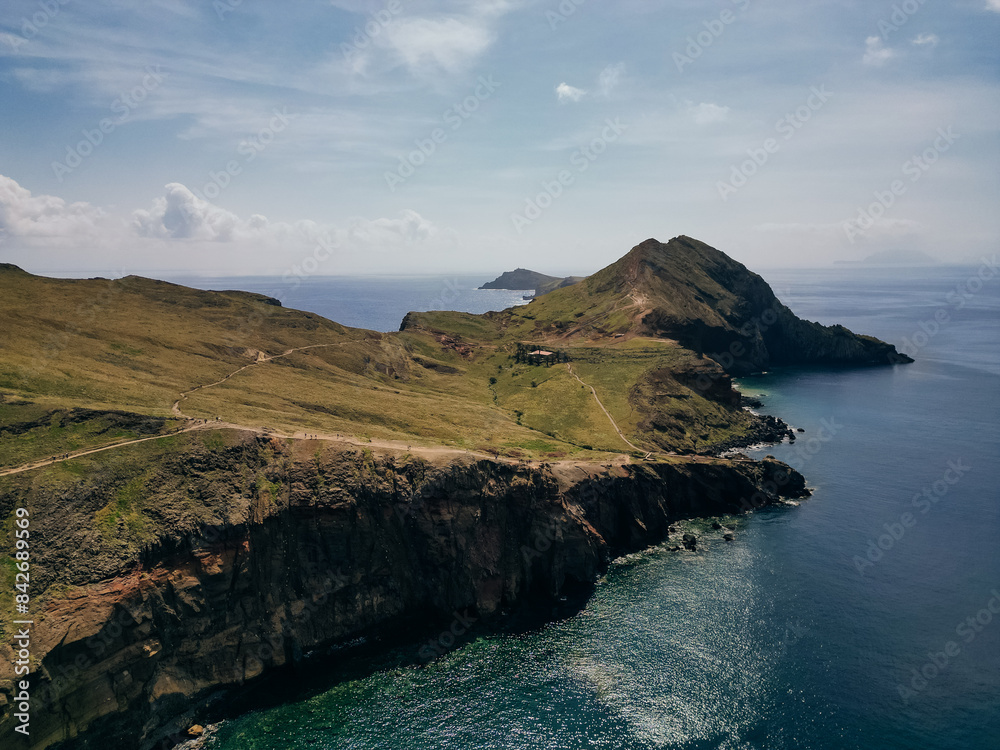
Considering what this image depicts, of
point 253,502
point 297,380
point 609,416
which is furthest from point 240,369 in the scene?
point 609,416

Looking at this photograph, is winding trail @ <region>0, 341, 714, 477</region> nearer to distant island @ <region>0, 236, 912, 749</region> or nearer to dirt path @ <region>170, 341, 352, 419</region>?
dirt path @ <region>170, 341, 352, 419</region>

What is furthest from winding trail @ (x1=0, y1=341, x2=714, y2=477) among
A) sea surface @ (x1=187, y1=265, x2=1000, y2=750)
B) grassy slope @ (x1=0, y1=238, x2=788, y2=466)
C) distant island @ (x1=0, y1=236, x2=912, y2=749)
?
sea surface @ (x1=187, y1=265, x2=1000, y2=750)

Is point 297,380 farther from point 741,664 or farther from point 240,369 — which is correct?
point 741,664

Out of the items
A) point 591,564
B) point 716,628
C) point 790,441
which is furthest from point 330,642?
point 790,441

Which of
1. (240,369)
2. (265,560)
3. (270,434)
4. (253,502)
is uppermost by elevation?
(240,369)

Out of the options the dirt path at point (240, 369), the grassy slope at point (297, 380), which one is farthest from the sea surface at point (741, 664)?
the dirt path at point (240, 369)

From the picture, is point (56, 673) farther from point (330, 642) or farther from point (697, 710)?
point (697, 710)
